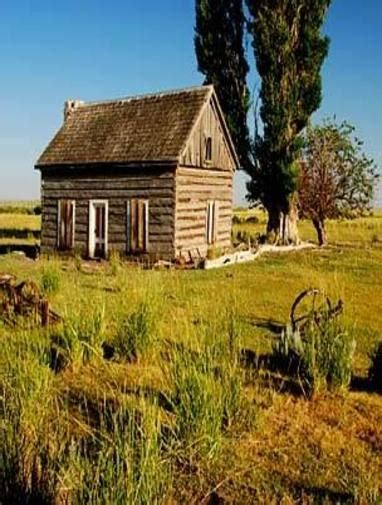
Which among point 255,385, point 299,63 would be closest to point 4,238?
point 299,63

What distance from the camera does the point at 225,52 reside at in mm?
27422

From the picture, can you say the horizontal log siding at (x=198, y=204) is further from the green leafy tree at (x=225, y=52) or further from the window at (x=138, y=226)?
the green leafy tree at (x=225, y=52)

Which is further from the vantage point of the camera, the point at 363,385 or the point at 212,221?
the point at 212,221

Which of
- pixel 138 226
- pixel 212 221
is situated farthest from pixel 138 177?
pixel 212 221

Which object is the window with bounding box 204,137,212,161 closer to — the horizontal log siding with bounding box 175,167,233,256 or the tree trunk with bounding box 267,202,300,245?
the horizontal log siding with bounding box 175,167,233,256

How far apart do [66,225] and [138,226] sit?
3.08 m

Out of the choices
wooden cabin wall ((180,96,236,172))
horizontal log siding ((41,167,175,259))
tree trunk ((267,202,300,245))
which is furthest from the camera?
tree trunk ((267,202,300,245))

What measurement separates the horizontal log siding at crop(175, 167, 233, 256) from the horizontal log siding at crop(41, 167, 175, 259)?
0.36m

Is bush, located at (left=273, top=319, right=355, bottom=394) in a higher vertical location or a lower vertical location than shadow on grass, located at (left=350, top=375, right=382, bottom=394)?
higher

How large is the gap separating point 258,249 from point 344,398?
1648 centimetres

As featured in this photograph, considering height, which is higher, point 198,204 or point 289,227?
point 198,204

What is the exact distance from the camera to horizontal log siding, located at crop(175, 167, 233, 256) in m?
19.7

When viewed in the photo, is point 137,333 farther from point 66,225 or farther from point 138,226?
point 66,225

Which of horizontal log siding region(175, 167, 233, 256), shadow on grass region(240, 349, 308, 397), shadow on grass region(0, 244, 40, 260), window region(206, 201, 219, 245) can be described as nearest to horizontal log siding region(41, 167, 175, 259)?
horizontal log siding region(175, 167, 233, 256)
